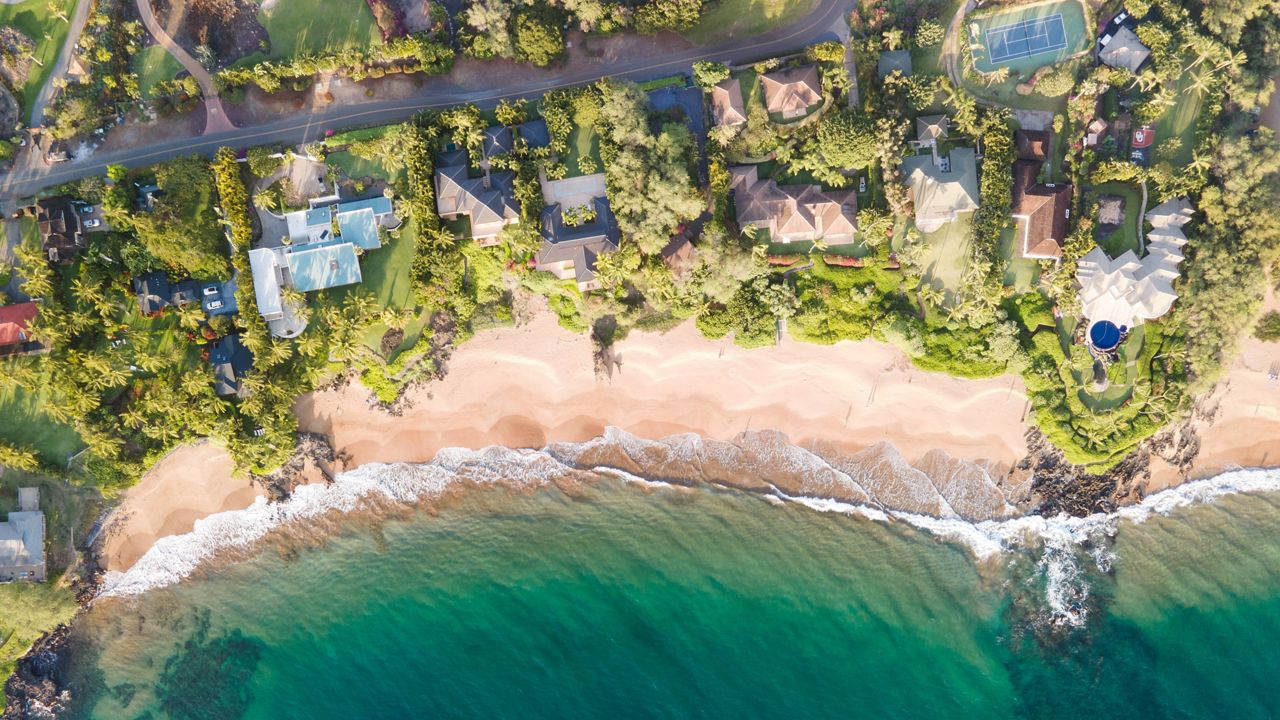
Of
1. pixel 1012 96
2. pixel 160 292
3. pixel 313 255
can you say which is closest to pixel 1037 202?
pixel 1012 96

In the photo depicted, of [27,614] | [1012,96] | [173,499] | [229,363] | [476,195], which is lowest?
[27,614]

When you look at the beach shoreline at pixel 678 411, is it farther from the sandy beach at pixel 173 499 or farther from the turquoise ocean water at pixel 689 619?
the turquoise ocean water at pixel 689 619

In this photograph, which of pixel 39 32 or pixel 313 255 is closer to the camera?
pixel 313 255

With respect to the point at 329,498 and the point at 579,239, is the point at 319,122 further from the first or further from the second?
the point at 329,498

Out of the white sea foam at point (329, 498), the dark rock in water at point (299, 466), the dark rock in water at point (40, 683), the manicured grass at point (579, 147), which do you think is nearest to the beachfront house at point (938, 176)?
the manicured grass at point (579, 147)

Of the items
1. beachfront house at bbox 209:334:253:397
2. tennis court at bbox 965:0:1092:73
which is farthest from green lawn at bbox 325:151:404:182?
tennis court at bbox 965:0:1092:73

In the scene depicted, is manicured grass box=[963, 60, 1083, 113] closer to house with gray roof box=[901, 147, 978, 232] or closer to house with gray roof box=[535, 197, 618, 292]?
house with gray roof box=[901, 147, 978, 232]
